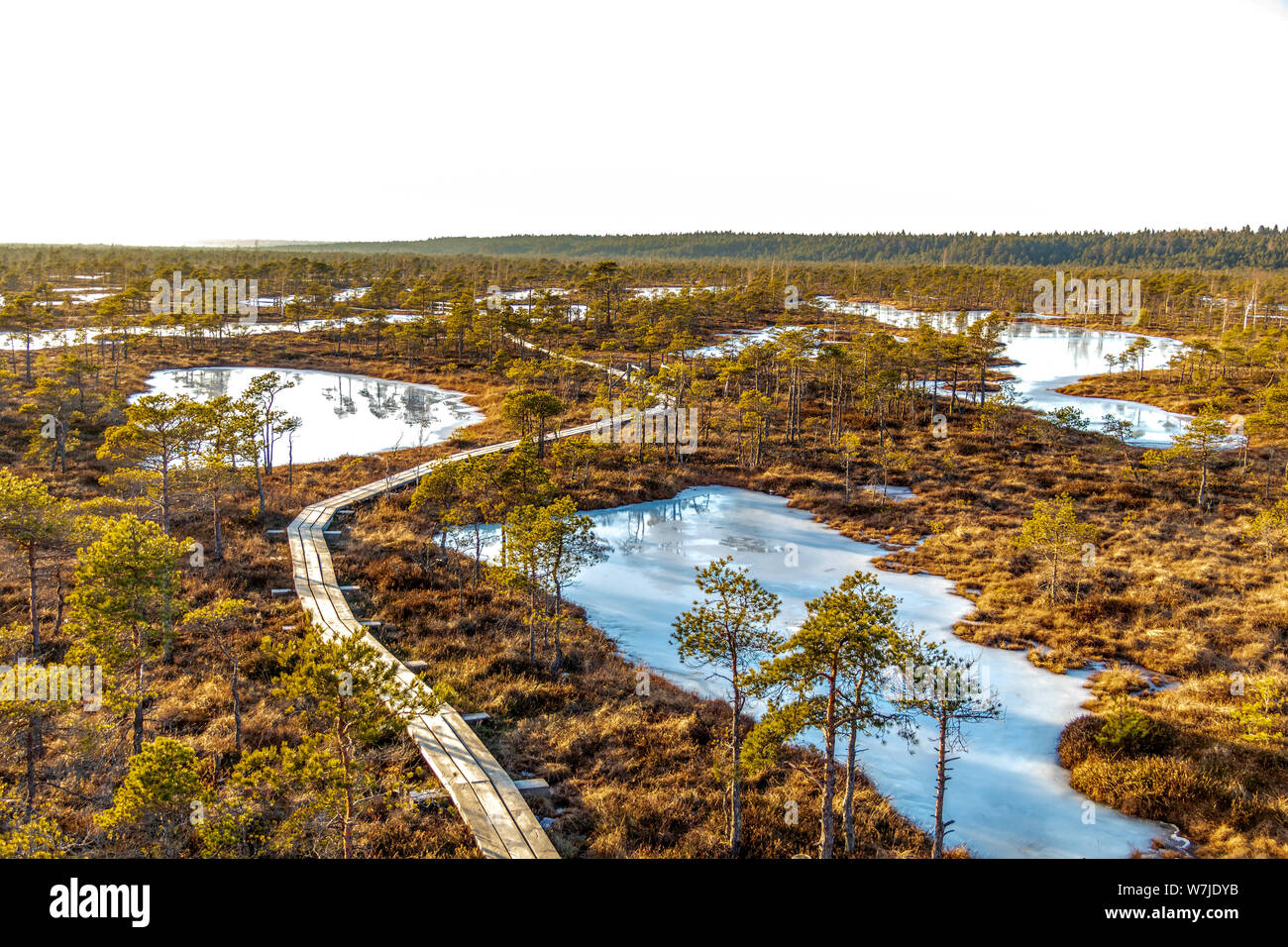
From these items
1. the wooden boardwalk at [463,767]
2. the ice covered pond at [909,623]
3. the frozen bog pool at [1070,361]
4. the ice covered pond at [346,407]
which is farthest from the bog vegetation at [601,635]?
the frozen bog pool at [1070,361]

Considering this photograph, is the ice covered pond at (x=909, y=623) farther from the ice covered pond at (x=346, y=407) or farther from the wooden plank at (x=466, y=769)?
the ice covered pond at (x=346, y=407)

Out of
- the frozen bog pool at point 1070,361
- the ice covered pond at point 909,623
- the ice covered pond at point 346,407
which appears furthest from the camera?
the frozen bog pool at point 1070,361

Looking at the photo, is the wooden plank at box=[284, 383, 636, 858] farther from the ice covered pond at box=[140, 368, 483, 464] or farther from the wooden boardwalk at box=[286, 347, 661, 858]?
the ice covered pond at box=[140, 368, 483, 464]
